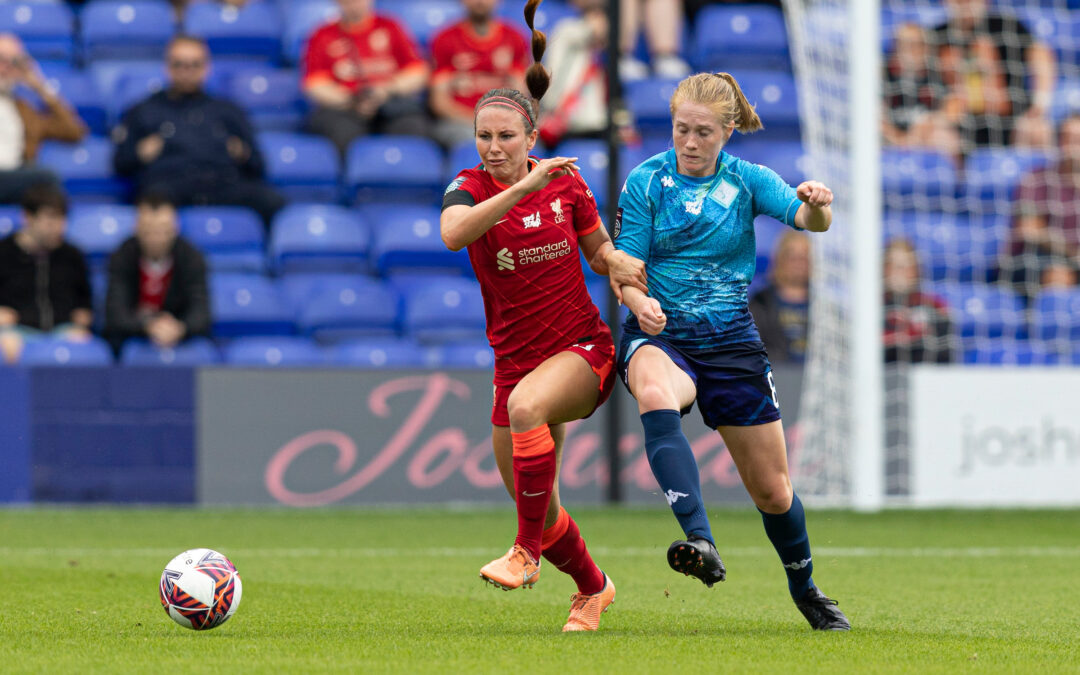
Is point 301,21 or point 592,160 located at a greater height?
point 301,21

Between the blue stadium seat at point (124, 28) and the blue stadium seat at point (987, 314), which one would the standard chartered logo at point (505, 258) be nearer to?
the blue stadium seat at point (987, 314)

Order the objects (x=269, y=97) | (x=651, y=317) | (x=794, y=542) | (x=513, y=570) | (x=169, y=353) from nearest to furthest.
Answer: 1. (x=513, y=570)
2. (x=651, y=317)
3. (x=794, y=542)
4. (x=169, y=353)
5. (x=269, y=97)

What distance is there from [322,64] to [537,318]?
8031mm

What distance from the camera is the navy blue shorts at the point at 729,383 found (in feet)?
16.7

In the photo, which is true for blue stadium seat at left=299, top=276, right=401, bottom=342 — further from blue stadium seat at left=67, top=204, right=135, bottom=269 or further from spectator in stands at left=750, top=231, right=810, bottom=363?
spectator in stands at left=750, top=231, right=810, bottom=363

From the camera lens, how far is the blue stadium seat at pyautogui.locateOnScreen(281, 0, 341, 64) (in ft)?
45.2

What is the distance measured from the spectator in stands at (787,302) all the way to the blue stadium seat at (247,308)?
350 centimetres

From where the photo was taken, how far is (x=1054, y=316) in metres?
12.0

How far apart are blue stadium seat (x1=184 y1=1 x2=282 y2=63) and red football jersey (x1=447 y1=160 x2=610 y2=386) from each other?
907 cm

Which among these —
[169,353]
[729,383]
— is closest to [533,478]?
[729,383]

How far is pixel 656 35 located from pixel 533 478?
370 inches

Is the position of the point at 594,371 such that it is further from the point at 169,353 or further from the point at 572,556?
the point at 169,353

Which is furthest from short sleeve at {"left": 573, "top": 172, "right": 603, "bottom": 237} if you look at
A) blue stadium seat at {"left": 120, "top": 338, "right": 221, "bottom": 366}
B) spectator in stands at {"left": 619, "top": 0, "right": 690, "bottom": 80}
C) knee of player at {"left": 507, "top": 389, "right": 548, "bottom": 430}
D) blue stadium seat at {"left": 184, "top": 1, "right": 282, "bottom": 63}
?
blue stadium seat at {"left": 184, "top": 1, "right": 282, "bottom": 63}

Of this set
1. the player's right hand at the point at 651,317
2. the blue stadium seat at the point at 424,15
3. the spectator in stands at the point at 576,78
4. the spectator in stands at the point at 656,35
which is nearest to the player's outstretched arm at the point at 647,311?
the player's right hand at the point at 651,317
